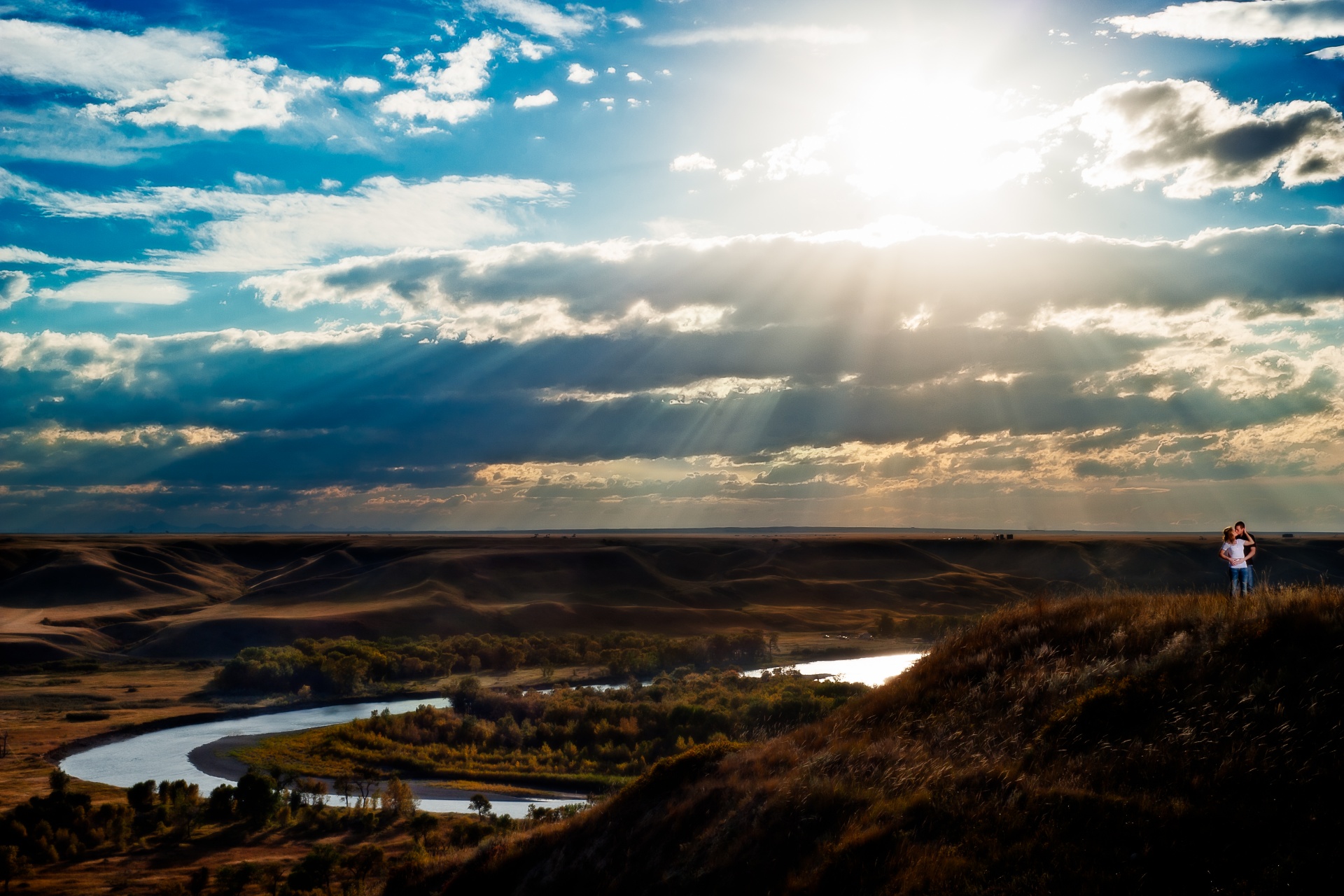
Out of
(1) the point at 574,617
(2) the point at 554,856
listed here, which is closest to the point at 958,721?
(2) the point at 554,856

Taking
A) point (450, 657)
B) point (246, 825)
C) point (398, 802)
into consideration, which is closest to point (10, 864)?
point (246, 825)

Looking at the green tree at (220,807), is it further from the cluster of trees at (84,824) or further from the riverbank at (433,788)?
the riverbank at (433,788)

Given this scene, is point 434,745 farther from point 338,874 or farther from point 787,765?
point 787,765

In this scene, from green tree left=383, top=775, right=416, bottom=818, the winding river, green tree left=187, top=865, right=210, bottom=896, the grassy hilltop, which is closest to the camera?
the grassy hilltop

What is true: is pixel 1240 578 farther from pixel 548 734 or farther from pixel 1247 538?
pixel 548 734

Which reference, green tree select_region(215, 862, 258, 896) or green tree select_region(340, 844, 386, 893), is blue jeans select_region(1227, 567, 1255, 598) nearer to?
green tree select_region(340, 844, 386, 893)

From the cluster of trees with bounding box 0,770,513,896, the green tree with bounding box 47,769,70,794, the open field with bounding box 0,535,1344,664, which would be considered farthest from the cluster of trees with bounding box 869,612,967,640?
the green tree with bounding box 47,769,70,794

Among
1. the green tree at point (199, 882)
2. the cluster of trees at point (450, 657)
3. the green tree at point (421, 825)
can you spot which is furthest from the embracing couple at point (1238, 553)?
the cluster of trees at point (450, 657)
